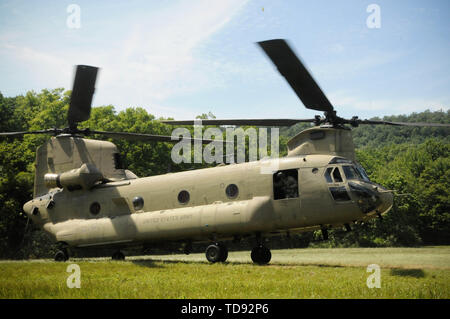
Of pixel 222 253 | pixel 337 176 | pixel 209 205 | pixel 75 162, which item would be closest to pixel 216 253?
pixel 222 253

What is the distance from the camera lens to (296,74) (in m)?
13.5

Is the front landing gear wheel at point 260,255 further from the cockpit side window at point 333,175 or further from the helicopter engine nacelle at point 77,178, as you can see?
the helicopter engine nacelle at point 77,178

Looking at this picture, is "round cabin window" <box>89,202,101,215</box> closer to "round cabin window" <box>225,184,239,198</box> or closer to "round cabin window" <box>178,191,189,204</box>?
"round cabin window" <box>178,191,189,204</box>

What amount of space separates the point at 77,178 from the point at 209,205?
7127 mm

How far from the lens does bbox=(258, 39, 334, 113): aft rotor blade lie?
12453mm

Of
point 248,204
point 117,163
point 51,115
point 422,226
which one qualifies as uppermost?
point 51,115

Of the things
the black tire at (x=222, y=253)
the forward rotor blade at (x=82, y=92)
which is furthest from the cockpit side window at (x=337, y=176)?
the forward rotor blade at (x=82, y=92)

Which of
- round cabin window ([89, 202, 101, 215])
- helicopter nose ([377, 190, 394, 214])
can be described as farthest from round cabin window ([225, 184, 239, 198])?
round cabin window ([89, 202, 101, 215])

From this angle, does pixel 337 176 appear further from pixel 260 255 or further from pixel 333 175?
pixel 260 255
